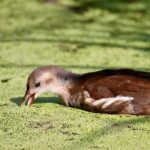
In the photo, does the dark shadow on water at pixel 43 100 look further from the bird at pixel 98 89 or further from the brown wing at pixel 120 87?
the brown wing at pixel 120 87

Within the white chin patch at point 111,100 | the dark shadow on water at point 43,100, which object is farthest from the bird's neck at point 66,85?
the white chin patch at point 111,100

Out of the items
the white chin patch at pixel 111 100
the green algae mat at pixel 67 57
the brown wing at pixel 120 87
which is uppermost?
the brown wing at pixel 120 87

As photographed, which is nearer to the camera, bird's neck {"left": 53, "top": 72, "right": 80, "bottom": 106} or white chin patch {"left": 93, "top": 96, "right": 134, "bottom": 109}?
white chin patch {"left": 93, "top": 96, "right": 134, "bottom": 109}

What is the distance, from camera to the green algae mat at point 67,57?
3.85m

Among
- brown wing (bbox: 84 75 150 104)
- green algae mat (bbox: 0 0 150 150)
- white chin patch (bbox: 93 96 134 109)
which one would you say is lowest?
green algae mat (bbox: 0 0 150 150)

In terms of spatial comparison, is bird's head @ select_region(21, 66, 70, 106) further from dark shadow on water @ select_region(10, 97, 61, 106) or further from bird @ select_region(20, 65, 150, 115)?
dark shadow on water @ select_region(10, 97, 61, 106)

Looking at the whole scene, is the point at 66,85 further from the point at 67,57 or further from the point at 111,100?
the point at 67,57

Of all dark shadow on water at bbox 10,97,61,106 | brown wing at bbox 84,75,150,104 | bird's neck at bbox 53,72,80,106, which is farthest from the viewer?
dark shadow on water at bbox 10,97,61,106

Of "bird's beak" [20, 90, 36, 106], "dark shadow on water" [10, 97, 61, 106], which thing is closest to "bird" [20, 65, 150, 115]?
"bird's beak" [20, 90, 36, 106]

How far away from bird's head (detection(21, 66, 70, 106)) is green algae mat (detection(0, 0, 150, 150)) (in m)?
0.09

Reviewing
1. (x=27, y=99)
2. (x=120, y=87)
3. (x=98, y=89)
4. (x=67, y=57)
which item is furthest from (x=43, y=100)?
(x=67, y=57)

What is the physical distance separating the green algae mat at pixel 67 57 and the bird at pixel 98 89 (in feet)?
0.18

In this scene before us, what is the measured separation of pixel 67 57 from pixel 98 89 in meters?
1.75

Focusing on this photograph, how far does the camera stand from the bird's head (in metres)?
4.49
